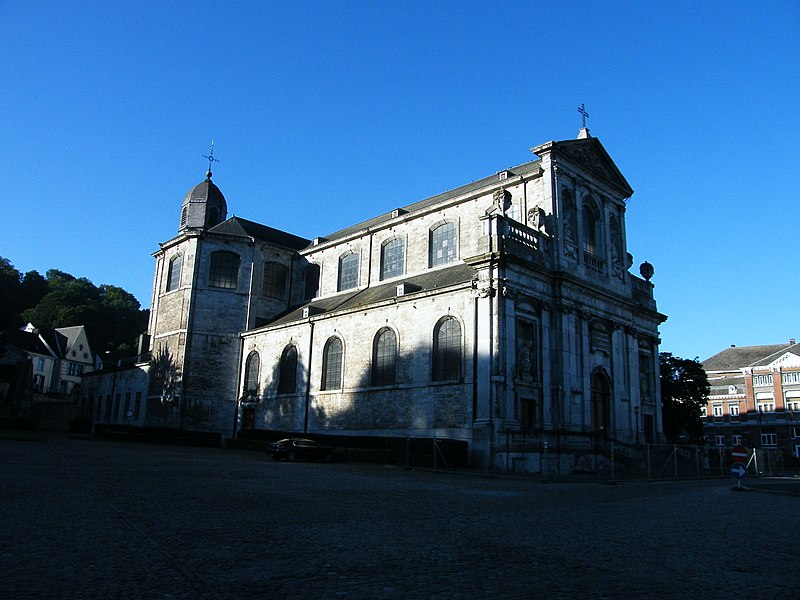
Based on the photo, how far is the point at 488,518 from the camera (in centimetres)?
1041

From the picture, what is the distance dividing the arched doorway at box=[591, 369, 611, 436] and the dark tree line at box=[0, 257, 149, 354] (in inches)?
2449

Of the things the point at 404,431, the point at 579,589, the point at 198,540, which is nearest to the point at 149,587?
the point at 198,540

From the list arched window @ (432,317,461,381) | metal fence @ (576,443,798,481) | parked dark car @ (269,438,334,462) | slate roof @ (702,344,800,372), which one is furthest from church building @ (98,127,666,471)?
slate roof @ (702,344,800,372)

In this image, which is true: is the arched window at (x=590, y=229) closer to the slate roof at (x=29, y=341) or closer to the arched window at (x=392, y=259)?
the arched window at (x=392, y=259)

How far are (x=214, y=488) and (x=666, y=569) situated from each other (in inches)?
361

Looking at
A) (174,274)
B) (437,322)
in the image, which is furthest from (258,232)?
(437,322)

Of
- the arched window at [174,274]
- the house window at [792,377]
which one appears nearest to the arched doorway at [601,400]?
the arched window at [174,274]

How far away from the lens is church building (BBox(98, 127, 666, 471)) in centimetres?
2750

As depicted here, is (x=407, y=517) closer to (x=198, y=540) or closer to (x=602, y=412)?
(x=198, y=540)

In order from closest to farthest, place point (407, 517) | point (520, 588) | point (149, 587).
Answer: point (149, 587)
point (520, 588)
point (407, 517)

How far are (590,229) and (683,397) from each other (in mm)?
15450

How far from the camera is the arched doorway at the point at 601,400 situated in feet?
102

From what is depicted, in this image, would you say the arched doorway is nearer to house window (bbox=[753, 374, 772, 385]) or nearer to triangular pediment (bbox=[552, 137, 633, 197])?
triangular pediment (bbox=[552, 137, 633, 197])

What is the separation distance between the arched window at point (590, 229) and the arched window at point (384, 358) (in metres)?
11.5
